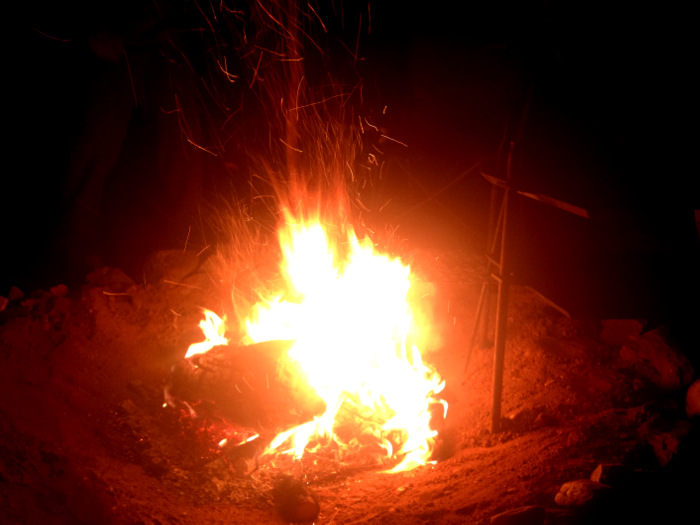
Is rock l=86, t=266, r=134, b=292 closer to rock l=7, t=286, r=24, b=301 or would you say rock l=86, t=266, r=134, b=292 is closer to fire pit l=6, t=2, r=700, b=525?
fire pit l=6, t=2, r=700, b=525

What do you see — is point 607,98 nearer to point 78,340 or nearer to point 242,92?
point 242,92

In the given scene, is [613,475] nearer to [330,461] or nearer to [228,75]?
[330,461]

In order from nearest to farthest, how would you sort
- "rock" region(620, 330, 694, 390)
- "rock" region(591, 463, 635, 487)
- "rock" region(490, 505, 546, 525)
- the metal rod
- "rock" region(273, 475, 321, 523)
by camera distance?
"rock" region(490, 505, 546, 525)
"rock" region(591, 463, 635, 487)
"rock" region(273, 475, 321, 523)
the metal rod
"rock" region(620, 330, 694, 390)

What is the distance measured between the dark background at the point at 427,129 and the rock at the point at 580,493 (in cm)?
124

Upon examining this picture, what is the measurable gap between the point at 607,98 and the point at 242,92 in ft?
13.0

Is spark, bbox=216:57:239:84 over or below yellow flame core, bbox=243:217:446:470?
over

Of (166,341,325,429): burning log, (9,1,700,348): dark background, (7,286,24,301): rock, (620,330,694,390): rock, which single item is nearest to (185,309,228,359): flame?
(166,341,325,429): burning log

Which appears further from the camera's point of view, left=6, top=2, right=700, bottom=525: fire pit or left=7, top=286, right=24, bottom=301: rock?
left=7, top=286, right=24, bottom=301: rock

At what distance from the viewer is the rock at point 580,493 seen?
299 centimetres

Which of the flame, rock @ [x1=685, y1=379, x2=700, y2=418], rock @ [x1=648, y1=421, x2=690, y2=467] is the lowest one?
rock @ [x1=648, y1=421, x2=690, y2=467]

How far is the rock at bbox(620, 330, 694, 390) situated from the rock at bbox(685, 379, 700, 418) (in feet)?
0.55

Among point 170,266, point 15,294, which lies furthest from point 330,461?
point 15,294

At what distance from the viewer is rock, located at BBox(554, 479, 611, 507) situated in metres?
2.99

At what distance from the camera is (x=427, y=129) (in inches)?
292
